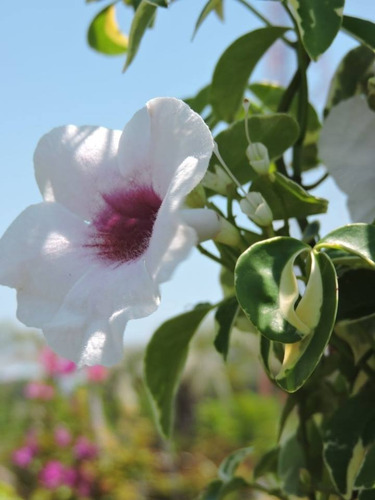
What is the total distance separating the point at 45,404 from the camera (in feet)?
13.6

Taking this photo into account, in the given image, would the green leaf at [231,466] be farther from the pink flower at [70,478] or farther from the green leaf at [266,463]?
the pink flower at [70,478]

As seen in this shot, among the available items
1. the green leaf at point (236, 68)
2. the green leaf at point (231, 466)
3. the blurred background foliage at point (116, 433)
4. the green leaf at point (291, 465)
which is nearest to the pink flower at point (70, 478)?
the blurred background foliage at point (116, 433)

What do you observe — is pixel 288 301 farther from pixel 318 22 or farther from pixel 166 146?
pixel 318 22

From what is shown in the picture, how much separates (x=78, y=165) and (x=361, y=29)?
251mm

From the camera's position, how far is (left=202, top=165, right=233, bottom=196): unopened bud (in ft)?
1.61

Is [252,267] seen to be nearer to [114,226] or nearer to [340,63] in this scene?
[114,226]

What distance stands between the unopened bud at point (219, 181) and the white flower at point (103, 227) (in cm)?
4

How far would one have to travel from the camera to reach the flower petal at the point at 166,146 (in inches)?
15.2

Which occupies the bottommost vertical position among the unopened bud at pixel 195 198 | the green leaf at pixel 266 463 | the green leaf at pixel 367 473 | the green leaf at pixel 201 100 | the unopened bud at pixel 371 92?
the green leaf at pixel 266 463

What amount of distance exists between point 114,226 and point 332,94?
0.27 metres

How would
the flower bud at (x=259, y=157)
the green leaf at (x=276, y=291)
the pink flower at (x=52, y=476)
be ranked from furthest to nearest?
1. the pink flower at (x=52, y=476)
2. the flower bud at (x=259, y=157)
3. the green leaf at (x=276, y=291)

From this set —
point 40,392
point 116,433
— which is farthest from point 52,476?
point 116,433

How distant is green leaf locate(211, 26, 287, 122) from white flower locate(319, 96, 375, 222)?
0.09 metres

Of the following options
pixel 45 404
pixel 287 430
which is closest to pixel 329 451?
pixel 287 430
